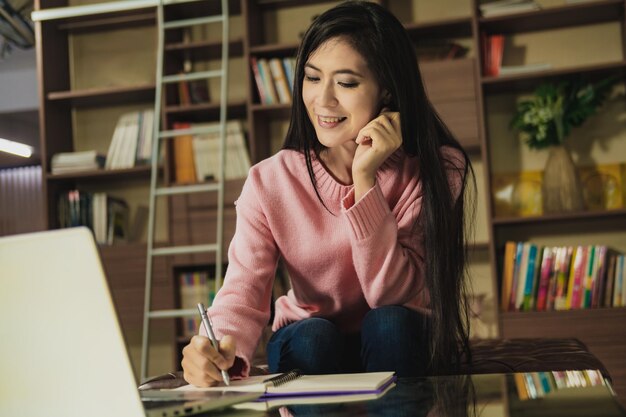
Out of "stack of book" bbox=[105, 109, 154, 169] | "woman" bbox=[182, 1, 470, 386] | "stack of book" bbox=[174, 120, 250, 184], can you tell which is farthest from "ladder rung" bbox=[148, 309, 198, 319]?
"woman" bbox=[182, 1, 470, 386]

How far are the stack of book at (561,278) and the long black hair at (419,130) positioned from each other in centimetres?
202

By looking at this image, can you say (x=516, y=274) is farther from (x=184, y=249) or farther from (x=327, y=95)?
(x=327, y=95)

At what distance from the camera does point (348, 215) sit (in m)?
1.54

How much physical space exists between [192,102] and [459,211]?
2.76 meters

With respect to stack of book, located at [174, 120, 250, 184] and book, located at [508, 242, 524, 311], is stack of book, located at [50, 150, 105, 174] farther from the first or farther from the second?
book, located at [508, 242, 524, 311]

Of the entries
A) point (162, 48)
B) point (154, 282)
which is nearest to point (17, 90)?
point (162, 48)

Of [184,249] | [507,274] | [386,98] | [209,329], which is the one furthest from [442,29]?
[209,329]

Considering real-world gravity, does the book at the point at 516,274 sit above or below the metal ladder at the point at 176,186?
below

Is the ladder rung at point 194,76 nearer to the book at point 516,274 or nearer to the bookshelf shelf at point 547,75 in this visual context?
the bookshelf shelf at point 547,75

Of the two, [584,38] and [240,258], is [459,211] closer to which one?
[240,258]

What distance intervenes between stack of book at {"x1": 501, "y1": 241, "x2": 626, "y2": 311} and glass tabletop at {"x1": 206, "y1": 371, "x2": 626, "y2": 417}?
8.49ft

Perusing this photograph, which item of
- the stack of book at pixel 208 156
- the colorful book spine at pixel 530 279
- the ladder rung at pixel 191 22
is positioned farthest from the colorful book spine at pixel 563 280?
the ladder rung at pixel 191 22

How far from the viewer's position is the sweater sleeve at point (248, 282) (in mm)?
1469

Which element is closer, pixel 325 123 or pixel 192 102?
pixel 325 123
